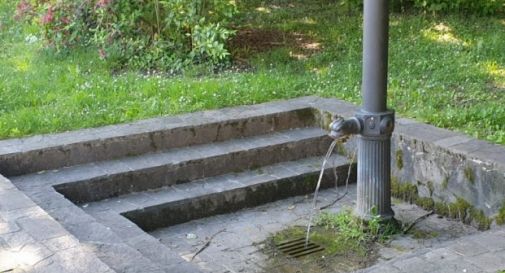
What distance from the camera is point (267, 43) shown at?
352 inches

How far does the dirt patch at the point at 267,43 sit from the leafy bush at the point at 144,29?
0.39m

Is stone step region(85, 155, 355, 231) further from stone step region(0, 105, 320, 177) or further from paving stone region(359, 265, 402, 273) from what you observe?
paving stone region(359, 265, 402, 273)

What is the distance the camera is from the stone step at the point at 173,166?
17.2ft

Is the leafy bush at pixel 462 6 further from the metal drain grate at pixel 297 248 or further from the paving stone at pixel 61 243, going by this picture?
the paving stone at pixel 61 243

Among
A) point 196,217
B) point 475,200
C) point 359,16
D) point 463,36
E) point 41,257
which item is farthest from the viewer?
point 359,16

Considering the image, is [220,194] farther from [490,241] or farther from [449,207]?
[490,241]

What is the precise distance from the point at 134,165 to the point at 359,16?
17.0 ft

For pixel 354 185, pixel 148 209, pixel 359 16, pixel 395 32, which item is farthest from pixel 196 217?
pixel 359 16

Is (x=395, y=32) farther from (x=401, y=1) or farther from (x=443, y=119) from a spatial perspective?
(x=443, y=119)

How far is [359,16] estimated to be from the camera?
32.1 feet

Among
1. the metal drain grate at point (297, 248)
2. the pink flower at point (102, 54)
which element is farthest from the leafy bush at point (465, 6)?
the metal drain grate at point (297, 248)

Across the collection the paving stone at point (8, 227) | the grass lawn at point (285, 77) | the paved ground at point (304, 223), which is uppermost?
the grass lawn at point (285, 77)

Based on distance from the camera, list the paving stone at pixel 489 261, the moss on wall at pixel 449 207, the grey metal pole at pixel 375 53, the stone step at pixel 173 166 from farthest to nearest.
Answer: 1. the stone step at pixel 173 166
2. the moss on wall at pixel 449 207
3. the grey metal pole at pixel 375 53
4. the paving stone at pixel 489 261

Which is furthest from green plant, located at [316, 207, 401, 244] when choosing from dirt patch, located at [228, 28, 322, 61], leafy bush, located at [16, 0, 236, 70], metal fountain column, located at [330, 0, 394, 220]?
dirt patch, located at [228, 28, 322, 61]
